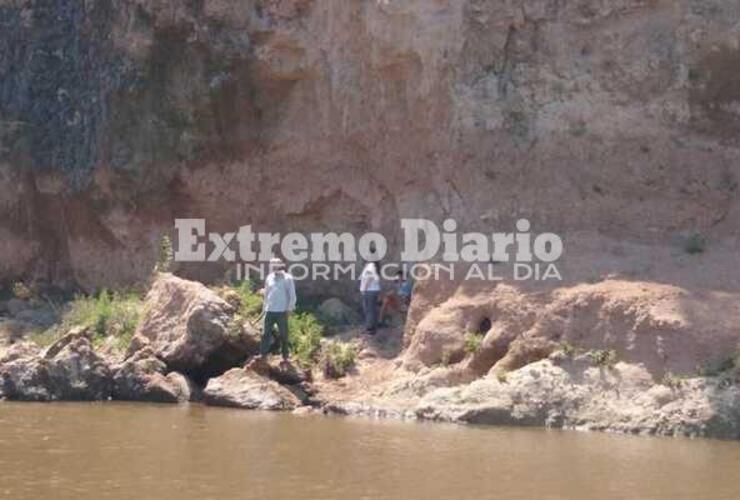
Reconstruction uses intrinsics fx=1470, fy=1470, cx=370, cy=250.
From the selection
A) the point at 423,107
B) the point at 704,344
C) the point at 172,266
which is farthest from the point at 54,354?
the point at 704,344

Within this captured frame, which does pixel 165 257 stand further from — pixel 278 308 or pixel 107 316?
pixel 278 308

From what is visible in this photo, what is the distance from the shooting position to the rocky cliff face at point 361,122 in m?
17.7

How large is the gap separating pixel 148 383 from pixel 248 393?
122 cm

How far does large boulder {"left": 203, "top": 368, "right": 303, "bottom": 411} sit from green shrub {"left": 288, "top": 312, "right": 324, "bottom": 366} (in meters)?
1.03

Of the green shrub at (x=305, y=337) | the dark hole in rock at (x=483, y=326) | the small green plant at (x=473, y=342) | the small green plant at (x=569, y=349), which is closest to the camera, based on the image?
the small green plant at (x=569, y=349)

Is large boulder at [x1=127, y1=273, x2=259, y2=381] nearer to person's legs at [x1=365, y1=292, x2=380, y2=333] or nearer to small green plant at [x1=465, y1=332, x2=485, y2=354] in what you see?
person's legs at [x1=365, y1=292, x2=380, y2=333]

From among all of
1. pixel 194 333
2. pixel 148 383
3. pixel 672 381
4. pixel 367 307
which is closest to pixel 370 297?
pixel 367 307

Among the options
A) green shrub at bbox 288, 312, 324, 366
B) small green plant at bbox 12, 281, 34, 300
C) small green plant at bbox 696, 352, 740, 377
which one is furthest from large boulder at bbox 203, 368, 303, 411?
small green plant at bbox 12, 281, 34, 300

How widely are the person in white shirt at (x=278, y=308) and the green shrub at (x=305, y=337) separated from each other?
46 centimetres

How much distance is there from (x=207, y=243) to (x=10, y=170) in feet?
11.4

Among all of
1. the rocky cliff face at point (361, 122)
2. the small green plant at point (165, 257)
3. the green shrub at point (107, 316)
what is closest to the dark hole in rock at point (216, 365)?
the green shrub at point (107, 316)

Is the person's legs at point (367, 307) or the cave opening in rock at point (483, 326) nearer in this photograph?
the cave opening in rock at point (483, 326)

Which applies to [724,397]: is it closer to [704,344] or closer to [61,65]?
[704,344]

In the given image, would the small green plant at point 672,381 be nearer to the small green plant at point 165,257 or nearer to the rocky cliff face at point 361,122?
the rocky cliff face at point 361,122
